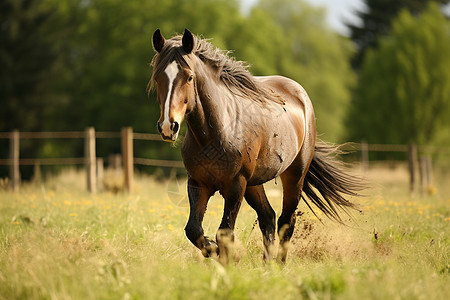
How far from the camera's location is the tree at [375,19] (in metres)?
33.8

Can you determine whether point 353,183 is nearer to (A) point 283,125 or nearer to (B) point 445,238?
(B) point 445,238

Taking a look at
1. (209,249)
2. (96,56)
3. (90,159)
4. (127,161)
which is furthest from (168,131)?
(96,56)

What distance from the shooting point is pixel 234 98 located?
4844 mm

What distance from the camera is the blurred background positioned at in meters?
22.8

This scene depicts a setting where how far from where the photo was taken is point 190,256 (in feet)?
17.1

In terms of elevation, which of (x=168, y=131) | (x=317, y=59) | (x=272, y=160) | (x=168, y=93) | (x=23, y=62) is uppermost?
(x=317, y=59)

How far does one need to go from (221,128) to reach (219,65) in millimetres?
614

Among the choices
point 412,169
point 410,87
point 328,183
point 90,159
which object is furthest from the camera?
point 410,87

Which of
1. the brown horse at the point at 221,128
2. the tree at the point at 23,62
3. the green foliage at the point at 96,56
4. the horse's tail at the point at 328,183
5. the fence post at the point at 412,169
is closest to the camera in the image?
the brown horse at the point at 221,128

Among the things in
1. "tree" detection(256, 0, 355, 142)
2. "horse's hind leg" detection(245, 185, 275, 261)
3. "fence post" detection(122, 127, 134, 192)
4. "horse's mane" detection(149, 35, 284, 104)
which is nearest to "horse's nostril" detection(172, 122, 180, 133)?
"horse's mane" detection(149, 35, 284, 104)

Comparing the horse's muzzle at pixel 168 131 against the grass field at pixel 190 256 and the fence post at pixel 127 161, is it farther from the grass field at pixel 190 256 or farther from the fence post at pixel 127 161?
the fence post at pixel 127 161

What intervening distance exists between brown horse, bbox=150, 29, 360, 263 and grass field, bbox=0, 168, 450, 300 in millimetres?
389

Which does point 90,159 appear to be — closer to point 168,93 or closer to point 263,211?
point 263,211

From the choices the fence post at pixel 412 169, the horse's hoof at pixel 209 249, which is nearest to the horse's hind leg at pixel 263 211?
the horse's hoof at pixel 209 249
